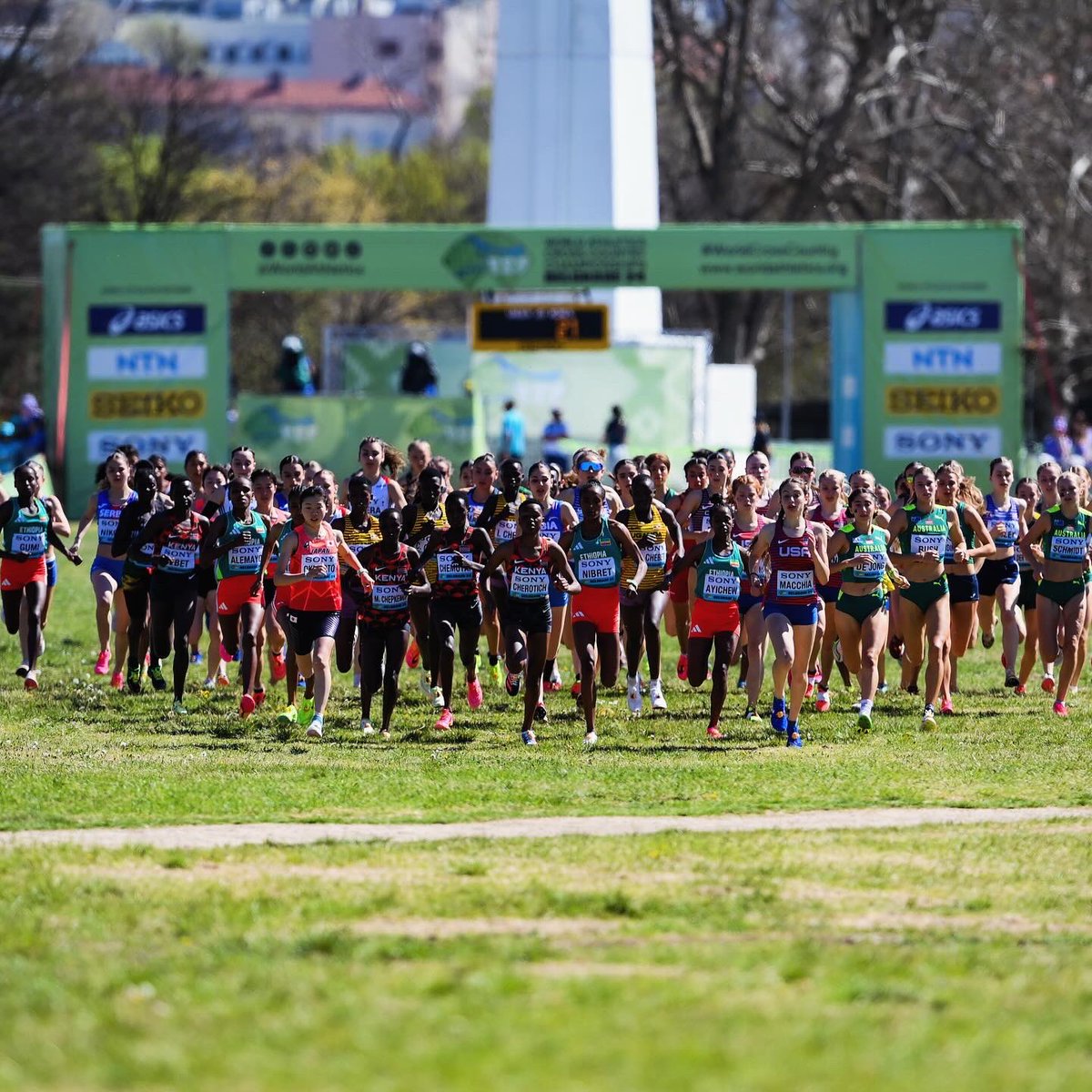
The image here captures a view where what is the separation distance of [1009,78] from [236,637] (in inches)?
1537

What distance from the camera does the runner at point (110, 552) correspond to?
1742cm

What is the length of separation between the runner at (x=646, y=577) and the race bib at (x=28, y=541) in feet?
15.3

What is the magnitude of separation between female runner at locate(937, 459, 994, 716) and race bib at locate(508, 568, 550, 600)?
3.17 metres

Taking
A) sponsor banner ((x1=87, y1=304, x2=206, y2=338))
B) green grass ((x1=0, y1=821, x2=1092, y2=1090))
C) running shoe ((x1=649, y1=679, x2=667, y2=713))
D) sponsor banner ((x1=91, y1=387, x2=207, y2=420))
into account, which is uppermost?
sponsor banner ((x1=87, y1=304, x2=206, y2=338))

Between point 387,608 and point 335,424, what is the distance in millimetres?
19970

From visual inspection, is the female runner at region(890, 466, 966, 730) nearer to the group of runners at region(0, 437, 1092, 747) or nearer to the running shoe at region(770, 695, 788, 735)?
the group of runners at region(0, 437, 1092, 747)

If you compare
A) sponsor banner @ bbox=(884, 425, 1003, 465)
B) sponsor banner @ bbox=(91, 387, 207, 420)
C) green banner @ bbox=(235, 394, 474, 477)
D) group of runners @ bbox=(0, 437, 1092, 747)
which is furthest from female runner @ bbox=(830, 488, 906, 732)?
sponsor banner @ bbox=(91, 387, 207, 420)

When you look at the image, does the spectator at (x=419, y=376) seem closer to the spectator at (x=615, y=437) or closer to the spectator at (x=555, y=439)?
the spectator at (x=555, y=439)

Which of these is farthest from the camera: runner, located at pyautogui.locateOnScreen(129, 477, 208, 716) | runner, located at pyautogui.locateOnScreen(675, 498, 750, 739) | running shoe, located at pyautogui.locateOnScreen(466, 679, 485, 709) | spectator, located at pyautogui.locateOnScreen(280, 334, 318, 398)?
spectator, located at pyautogui.locateOnScreen(280, 334, 318, 398)

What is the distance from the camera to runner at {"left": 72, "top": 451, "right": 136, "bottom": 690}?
17422 mm

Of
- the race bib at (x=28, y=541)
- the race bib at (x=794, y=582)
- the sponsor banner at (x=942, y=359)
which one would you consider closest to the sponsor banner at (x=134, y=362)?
the sponsor banner at (x=942, y=359)

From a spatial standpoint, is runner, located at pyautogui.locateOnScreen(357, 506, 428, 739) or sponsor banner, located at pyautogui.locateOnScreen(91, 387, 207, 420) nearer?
runner, located at pyautogui.locateOnScreen(357, 506, 428, 739)

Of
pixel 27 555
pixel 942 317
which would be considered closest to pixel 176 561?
pixel 27 555

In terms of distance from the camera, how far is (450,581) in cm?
1534
